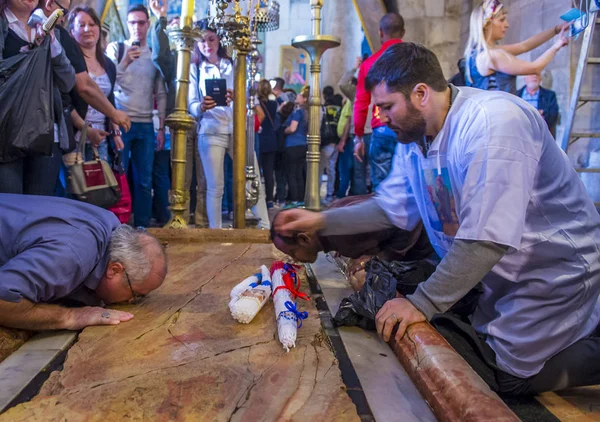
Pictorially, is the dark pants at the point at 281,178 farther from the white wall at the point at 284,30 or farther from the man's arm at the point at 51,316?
the white wall at the point at 284,30

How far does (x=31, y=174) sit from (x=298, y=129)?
5713 mm

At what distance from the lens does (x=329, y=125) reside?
29.3 feet

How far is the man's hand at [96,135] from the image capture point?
4312 millimetres

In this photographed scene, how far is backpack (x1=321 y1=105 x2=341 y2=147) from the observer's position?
888 cm

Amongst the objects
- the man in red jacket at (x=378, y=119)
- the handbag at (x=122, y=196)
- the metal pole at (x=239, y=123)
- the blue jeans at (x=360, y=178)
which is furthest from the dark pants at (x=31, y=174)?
the blue jeans at (x=360, y=178)

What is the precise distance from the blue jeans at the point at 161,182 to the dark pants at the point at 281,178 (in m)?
3.19

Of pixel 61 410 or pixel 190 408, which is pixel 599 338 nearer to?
pixel 190 408

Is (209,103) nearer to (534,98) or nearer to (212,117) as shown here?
(212,117)

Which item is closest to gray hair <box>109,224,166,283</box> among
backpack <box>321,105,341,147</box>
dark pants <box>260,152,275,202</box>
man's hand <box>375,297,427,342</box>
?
man's hand <box>375,297,427,342</box>

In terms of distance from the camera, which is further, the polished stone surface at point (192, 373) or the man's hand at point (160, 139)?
the man's hand at point (160, 139)

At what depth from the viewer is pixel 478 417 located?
4.77 ft

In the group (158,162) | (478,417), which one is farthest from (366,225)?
(158,162)

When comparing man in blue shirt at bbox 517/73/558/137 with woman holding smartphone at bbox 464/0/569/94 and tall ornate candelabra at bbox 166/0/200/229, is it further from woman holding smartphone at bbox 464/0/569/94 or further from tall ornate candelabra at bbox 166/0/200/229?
tall ornate candelabra at bbox 166/0/200/229

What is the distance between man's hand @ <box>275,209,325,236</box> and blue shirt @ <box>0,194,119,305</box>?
0.73m
